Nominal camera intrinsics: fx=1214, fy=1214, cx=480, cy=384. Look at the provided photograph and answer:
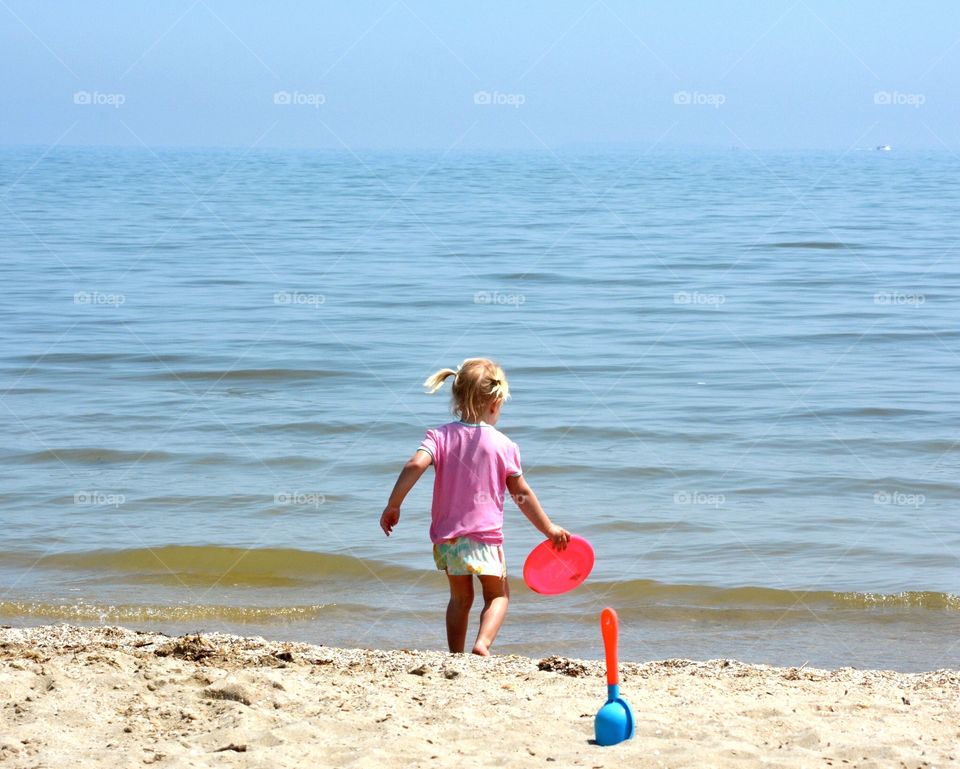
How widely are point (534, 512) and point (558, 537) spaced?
144 millimetres

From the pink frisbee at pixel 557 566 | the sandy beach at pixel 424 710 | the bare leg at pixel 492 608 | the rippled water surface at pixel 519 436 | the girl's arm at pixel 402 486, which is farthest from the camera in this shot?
the rippled water surface at pixel 519 436

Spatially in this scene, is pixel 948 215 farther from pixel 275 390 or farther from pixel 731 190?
pixel 275 390

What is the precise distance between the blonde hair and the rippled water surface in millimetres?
1390

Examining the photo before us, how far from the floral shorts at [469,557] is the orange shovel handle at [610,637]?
4.39ft

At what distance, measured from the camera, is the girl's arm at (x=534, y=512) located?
5.02 meters

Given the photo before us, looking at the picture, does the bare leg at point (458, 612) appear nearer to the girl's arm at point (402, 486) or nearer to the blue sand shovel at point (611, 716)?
the girl's arm at point (402, 486)

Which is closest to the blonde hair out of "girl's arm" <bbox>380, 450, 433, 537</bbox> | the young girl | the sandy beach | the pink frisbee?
the young girl

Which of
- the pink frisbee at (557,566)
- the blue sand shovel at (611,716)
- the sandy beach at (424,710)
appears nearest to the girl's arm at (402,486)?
the sandy beach at (424,710)

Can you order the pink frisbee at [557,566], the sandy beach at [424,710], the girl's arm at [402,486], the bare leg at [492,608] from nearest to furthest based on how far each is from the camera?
the sandy beach at [424,710] → the girl's arm at [402,486] → the bare leg at [492,608] → the pink frisbee at [557,566]

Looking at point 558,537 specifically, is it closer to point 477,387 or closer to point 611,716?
point 477,387

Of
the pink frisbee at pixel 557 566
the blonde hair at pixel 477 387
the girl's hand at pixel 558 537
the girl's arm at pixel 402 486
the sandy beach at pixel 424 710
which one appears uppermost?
the blonde hair at pixel 477 387

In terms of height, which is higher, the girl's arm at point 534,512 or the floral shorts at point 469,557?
the girl's arm at point 534,512

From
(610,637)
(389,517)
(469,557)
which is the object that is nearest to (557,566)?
(469,557)

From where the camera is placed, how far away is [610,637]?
144 inches
